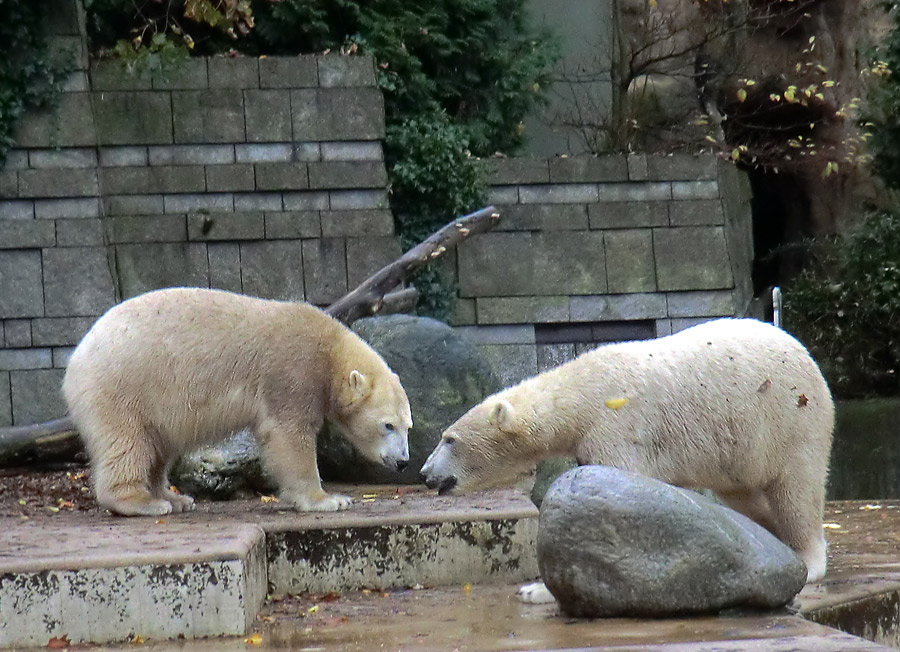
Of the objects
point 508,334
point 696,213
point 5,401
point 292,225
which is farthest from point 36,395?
point 696,213

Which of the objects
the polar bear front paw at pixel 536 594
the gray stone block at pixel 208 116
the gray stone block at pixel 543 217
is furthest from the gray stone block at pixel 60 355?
the polar bear front paw at pixel 536 594

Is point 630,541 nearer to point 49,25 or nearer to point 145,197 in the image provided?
point 145,197

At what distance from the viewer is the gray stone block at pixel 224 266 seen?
9.34 m

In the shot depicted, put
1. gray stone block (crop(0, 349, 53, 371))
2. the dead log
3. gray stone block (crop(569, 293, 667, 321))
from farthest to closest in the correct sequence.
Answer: gray stone block (crop(569, 293, 667, 321)), gray stone block (crop(0, 349, 53, 371)), the dead log

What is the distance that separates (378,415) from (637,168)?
5.35 metres

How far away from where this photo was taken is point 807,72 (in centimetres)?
1292

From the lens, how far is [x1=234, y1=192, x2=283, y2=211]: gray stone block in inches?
371

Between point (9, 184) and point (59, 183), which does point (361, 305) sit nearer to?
point (59, 183)

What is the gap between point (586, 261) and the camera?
10227 millimetres

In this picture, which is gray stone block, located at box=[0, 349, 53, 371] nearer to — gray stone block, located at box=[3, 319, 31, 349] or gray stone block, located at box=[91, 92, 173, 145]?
gray stone block, located at box=[3, 319, 31, 349]

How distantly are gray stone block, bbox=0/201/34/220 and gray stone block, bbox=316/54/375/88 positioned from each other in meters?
2.41

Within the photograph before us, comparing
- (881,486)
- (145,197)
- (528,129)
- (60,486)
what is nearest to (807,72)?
(528,129)

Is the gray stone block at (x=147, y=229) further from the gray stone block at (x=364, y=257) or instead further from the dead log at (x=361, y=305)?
the dead log at (x=361, y=305)

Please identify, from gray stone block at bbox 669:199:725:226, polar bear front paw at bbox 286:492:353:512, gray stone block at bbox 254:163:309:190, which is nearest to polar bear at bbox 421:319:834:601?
polar bear front paw at bbox 286:492:353:512
